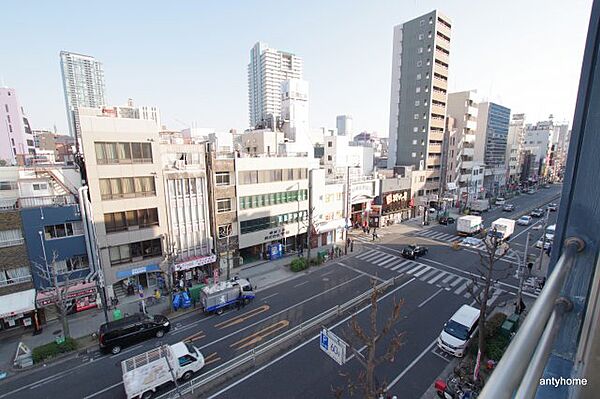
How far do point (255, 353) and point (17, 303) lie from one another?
728 inches

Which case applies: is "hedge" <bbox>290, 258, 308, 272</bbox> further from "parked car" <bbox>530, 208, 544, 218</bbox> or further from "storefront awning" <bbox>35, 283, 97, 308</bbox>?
"parked car" <bbox>530, 208, 544, 218</bbox>

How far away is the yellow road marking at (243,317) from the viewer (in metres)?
22.4

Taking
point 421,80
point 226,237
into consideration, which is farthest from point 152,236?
point 421,80

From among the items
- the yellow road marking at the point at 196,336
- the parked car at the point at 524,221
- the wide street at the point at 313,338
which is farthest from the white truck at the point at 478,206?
the yellow road marking at the point at 196,336

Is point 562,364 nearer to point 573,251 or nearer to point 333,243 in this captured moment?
point 573,251

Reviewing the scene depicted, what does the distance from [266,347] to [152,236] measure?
16.1 m

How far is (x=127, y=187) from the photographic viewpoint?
26297 mm

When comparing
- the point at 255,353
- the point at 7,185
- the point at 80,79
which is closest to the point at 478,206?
the point at 255,353

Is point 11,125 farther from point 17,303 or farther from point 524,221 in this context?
point 524,221

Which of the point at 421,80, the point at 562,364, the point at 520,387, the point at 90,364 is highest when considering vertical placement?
the point at 421,80

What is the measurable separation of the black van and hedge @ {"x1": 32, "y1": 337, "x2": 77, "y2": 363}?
2091mm

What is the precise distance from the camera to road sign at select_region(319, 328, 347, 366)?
37.4ft

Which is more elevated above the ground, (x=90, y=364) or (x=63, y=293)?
(x=63, y=293)

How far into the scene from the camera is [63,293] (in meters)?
21.9
